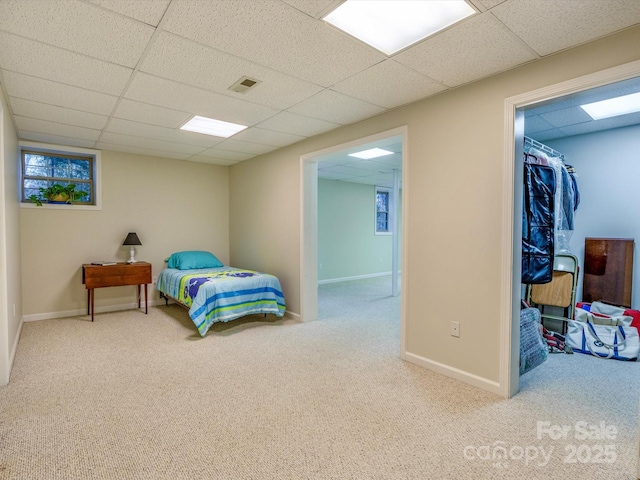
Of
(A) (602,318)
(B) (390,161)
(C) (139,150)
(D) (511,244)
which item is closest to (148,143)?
(C) (139,150)

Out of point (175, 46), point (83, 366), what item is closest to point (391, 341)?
point (83, 366)

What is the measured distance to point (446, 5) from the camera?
66.9 inches

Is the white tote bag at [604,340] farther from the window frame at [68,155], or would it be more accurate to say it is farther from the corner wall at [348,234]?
the window frame at [68,155]

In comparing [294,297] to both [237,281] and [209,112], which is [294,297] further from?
[209,112]

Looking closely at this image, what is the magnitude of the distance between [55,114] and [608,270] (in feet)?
19.5

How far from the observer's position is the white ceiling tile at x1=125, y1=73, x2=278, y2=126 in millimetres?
2588

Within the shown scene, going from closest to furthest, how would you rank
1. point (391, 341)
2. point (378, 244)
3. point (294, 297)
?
point (391, 341)
point (294, 297)
point (378, 244)

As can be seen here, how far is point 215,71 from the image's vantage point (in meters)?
2.35

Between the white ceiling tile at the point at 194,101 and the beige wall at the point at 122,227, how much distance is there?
2421 mm

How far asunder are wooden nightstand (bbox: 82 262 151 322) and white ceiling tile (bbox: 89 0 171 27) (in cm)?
351

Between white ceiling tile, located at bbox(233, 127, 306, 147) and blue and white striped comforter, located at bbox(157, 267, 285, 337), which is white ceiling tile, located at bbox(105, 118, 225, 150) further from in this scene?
blue and white striped comforter, located at bbox(157, 267, 285, 337)

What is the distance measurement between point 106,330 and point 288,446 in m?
3.16

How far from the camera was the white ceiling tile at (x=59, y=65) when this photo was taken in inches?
79.7

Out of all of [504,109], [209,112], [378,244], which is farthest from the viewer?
[378,244]
